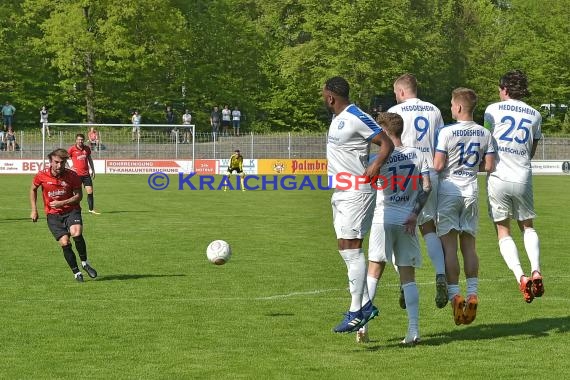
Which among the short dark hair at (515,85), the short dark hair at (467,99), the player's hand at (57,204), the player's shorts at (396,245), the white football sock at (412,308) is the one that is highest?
the short dark hair at (515,85)

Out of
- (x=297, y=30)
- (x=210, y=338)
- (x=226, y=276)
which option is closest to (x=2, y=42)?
(x=297, y=30)

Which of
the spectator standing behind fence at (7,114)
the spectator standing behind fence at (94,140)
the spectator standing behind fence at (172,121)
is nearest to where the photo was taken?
the spectator standing behind fence at (94,140)

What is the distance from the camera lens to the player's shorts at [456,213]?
33.0ft

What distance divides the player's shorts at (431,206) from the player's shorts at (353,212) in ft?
3.83

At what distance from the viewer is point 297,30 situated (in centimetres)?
7612

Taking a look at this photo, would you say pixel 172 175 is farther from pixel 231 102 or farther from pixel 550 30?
pixel 550 30

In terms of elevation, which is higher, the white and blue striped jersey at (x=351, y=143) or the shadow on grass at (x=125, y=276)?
the white and blue striped jersey at (x=351, y=143)

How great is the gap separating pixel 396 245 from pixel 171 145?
140 ft

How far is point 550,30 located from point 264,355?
6791 centimetres

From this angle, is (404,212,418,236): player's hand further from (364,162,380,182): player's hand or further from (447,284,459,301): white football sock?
(447,284,459,301): white football sock

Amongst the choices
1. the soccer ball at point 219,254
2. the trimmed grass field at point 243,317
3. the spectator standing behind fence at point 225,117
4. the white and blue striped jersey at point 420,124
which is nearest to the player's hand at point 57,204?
the trimmed grass field at point 243,317

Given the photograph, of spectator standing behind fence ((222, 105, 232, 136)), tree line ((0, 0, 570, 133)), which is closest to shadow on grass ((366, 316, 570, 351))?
spectator standing behind fence ((222, 105, 232, 136))

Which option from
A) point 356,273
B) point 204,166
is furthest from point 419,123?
point 204,166

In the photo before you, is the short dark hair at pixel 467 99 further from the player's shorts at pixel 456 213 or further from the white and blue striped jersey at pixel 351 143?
the white and blue striped jersey at pixel 351 143
